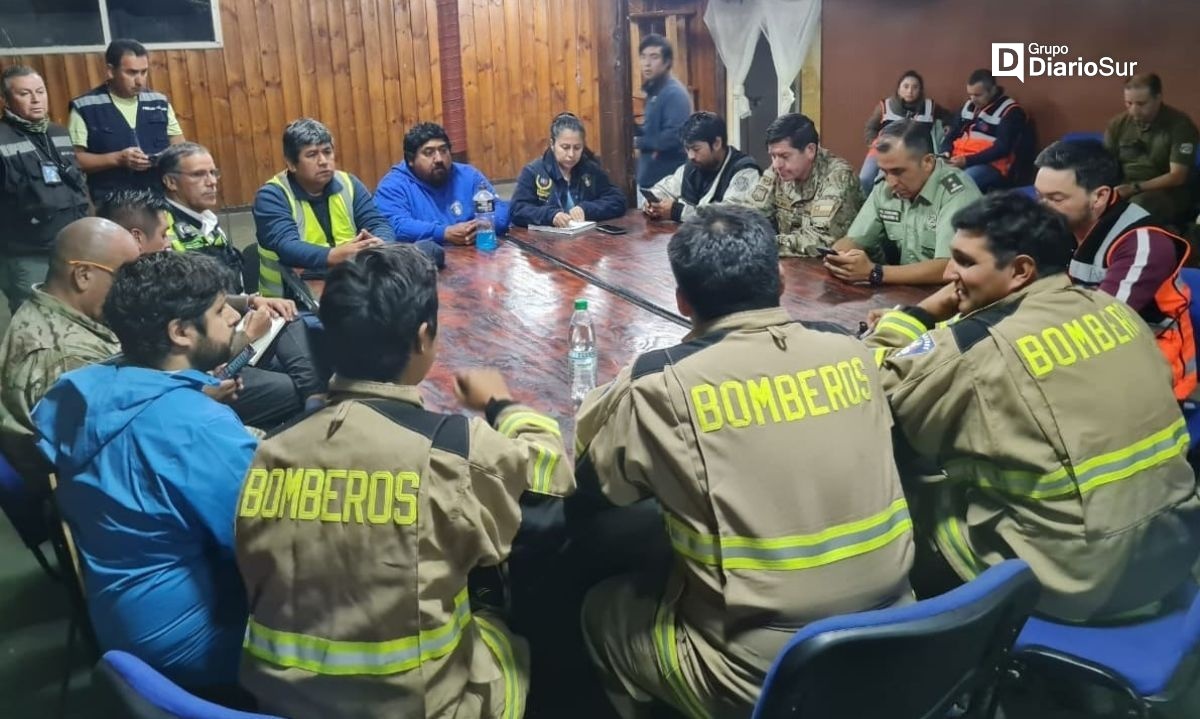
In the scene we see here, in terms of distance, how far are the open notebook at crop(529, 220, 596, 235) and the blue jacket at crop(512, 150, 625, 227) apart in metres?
0.04

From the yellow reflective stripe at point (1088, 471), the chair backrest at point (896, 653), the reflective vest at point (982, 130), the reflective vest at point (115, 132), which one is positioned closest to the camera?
the chair backrest at point (896, 653)

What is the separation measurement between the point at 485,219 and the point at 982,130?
12.2 feet

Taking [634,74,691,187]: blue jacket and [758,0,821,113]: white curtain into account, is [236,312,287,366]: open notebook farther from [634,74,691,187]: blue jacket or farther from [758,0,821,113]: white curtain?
[758,0,821,113]: white curtain

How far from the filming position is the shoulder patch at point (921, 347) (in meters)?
1.86

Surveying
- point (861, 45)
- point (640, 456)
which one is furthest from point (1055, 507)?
point (861, 45)

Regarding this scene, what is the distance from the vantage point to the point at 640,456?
1598mm

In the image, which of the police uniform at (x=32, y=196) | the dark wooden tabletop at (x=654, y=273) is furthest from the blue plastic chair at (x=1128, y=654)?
the police uniform at (x=32, y=196)

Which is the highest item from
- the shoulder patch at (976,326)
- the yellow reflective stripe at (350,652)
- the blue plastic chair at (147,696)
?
the shoulder patch at (976,326)

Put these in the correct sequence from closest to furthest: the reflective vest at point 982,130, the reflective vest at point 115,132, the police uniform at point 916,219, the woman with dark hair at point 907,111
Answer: the police uniform at point 916,219 → the reflective vest at point 115,132 → the reflective vest at point 982,130 → the woman with dark hair at point 907,111

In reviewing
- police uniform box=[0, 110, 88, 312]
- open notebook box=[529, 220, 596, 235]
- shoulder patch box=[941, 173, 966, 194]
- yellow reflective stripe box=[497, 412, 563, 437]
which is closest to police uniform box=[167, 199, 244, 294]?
police uniform box=[0, 110, 88, 312]

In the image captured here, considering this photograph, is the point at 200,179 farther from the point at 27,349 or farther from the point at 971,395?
the point at 971,395

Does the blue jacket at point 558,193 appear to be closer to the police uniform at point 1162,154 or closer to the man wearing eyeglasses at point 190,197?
the man wearing eyeglasses at point 190,197

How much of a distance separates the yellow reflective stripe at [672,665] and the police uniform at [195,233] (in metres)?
2.36

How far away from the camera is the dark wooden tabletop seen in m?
2.97
